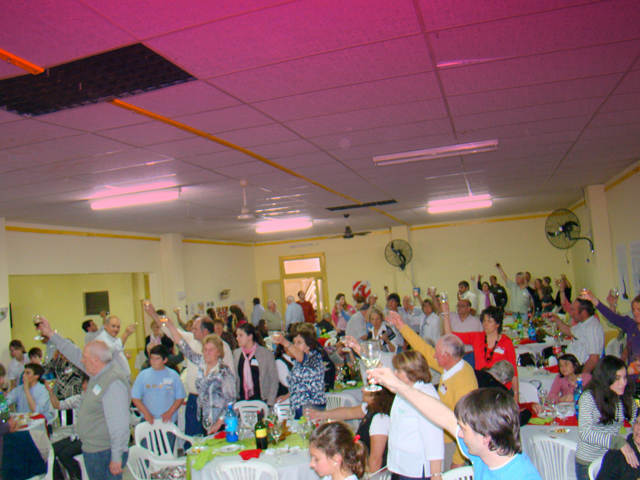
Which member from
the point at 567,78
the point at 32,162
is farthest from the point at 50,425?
the point at 567,78

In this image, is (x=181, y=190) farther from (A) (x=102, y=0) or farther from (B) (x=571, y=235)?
(B) (x=571, y=235)

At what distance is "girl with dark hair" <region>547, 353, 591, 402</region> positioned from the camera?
4.59 metres

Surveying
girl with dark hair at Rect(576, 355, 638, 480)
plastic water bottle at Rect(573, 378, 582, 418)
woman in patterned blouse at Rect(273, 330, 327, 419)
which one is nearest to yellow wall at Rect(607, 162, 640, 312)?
plastic water bottle at Rect(573, 378, 582, 418)

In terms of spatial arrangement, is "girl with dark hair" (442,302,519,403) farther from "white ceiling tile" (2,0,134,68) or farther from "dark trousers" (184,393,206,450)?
"white ceiling tile" (2,0,134,68)

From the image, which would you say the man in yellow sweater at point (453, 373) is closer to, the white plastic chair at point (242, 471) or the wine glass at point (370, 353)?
the white plastic chair at point (242, 471)

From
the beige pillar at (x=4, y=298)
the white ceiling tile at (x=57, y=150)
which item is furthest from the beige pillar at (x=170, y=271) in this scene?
the white ceiling tile at (x=57, y=150)

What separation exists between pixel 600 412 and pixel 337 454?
197 centimetres

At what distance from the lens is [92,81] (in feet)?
9.33

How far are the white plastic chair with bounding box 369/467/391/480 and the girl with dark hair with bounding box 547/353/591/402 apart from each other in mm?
2164

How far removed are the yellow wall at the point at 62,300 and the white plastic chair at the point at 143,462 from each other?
21.8 feet

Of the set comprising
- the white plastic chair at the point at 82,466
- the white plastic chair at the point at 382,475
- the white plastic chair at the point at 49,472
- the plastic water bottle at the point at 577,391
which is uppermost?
the plastic water bottle at the point at 577,391

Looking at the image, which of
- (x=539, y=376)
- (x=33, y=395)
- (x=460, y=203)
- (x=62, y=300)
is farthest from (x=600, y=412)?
(x=62, y=300)

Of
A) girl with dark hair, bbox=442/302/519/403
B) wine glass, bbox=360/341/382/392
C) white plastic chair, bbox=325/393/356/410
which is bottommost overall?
white plastic chair, bbox=325/393/356/410

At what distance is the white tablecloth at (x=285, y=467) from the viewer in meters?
3.49
